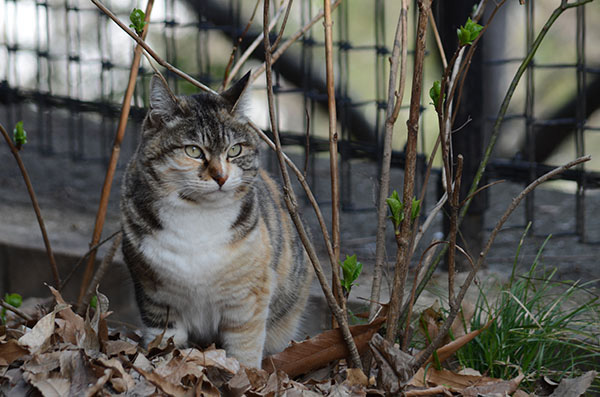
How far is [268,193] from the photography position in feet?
8.96

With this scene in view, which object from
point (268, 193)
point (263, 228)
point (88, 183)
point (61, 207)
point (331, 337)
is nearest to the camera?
point (331, 337)

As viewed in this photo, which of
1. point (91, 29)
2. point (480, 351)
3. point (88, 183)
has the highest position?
point (91, 29)

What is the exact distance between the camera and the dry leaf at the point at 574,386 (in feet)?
6.61

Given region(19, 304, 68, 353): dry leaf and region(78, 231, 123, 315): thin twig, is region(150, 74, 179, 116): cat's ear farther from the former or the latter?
region(19, 304, 68, 353): dry leaf

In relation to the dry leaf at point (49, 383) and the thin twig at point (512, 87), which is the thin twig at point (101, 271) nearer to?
the dry leaf at point (49, 383)

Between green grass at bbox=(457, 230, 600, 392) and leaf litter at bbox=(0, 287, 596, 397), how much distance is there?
129mm

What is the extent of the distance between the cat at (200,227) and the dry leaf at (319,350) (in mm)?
255

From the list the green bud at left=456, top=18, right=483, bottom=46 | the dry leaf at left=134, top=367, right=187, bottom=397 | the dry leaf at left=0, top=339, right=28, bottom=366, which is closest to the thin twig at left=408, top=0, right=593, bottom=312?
the green bud at left=456, top=18, right=483, bottom=46

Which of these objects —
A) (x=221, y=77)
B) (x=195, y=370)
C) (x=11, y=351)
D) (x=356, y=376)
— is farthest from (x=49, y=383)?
(x=221, y=77)

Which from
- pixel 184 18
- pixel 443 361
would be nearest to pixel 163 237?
pixel 443 361

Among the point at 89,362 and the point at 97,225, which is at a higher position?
the point at 97,225

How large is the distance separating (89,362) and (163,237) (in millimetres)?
486

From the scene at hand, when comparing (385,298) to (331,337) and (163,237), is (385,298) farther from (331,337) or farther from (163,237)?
(163,237)

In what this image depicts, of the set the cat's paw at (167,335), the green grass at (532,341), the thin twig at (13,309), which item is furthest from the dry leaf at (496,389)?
the thin twig at (13,309)
